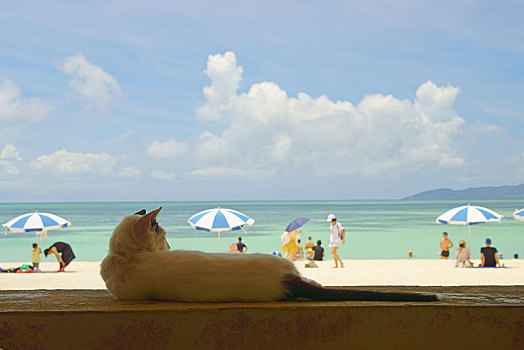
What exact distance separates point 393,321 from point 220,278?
0.73m

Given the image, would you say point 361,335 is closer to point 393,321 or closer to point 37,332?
point 393,321

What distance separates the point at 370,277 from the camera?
15969 millimetres

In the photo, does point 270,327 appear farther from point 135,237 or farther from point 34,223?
point 34,223

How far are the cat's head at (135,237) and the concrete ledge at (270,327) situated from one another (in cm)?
30

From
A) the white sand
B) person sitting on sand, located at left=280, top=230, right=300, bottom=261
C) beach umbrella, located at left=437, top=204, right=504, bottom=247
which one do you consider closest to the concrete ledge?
the white sand

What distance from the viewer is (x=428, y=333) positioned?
228 centimetres

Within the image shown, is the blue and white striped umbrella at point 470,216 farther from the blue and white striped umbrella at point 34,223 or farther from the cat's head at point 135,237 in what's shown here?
the cat's head at point 135,237

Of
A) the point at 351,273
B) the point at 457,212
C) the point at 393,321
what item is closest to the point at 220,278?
the point at 393,321

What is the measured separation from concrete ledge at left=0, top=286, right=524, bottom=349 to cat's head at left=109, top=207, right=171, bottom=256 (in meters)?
0.30

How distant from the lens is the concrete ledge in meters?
2.26

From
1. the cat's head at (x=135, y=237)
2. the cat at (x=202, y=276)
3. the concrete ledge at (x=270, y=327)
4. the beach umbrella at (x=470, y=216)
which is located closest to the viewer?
the concrete ledge at (x=270, y=327)

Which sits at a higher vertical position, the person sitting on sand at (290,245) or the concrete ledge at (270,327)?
the concrete ledge at (270,327)

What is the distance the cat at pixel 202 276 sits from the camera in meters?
2.38

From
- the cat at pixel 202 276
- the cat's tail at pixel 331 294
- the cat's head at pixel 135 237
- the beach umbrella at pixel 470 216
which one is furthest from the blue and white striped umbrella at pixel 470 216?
the cat's head at pixel 135 237
